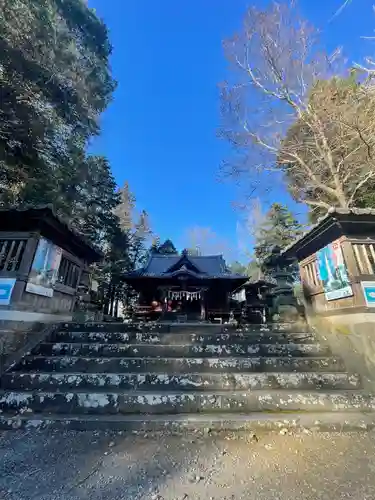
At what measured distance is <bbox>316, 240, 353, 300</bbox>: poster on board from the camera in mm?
4074

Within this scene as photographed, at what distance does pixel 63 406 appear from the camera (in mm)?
2701

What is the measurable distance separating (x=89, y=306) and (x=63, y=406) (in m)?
6.31

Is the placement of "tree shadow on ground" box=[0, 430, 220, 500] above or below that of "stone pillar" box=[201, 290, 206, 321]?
Result: below

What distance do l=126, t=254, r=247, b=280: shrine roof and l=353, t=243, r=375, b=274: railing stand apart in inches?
309

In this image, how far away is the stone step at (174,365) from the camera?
132 inches

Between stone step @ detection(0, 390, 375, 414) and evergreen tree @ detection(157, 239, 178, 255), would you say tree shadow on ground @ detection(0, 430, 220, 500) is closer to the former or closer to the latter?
stone step @ detection(0, 390, 375, 414)

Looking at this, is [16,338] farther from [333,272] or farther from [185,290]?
[185,290]

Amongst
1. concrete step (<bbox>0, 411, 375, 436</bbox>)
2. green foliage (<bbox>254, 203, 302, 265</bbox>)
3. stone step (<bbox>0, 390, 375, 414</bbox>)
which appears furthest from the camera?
green foliage (<bbox>254, 203, 302, 265</bbox>)

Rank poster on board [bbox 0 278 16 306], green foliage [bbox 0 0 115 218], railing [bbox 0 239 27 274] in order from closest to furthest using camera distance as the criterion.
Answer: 1. poster on board [bbox 0 278 16 306]
2. railing [bbox 0 239 27 274]
3. green foliage [bbox 0 0 115 218]

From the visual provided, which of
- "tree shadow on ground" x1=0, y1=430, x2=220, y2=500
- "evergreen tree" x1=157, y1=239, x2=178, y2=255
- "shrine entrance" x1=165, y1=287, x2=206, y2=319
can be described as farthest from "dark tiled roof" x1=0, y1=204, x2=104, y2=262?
"evergreen tree" x1=157, y1=239, x2=178, y2=255

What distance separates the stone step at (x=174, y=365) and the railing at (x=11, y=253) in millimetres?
1816

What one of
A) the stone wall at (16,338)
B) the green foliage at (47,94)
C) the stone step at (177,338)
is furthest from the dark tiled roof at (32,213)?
the green foliage at (47,94)

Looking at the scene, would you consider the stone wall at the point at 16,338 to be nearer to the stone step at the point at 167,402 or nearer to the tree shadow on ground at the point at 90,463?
the stone step at the point at 167,402

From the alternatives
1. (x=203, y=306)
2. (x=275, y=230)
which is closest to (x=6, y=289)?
(x=203, y=306)
